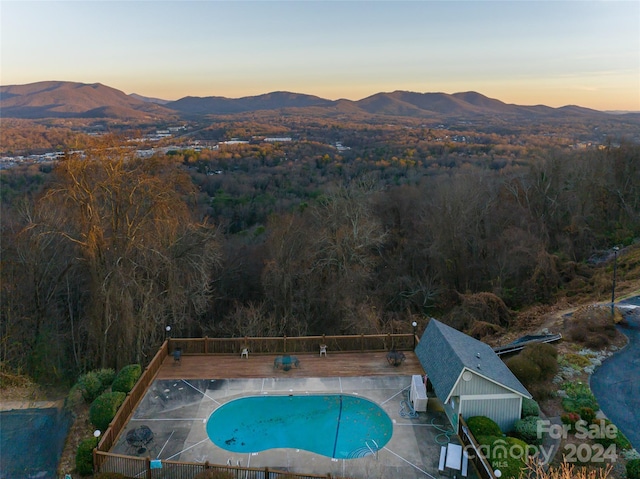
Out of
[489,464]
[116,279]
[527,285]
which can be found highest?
[116,279]

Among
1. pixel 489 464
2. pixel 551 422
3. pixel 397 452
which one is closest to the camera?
pixel 489 464

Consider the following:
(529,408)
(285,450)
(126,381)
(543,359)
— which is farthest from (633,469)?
(126,381)

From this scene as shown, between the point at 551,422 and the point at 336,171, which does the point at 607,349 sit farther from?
the point at 336,171

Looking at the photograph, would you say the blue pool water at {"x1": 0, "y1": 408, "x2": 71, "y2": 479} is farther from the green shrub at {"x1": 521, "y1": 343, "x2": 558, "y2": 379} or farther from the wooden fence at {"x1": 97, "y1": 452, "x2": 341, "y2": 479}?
the green shrub at {"x1": 521, "y1": 343, "x2": 558, "y2": 379}

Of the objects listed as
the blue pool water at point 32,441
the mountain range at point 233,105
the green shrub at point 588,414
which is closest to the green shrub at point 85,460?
the blue pool water at point 32,441

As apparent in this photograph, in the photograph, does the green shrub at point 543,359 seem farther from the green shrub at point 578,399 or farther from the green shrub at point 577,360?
the green shrub at point 577,360

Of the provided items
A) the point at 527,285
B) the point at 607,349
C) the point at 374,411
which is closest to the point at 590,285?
the point at 527,285

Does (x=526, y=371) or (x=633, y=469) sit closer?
(x=633, y=469)

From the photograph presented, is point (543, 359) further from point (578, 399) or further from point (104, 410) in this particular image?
point (104, 410)
